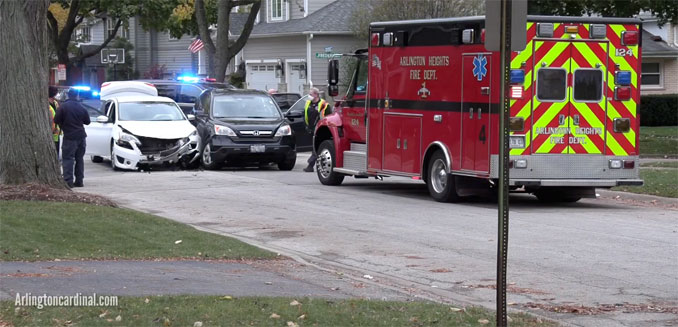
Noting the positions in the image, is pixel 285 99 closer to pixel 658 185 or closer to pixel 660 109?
pixel 658 185

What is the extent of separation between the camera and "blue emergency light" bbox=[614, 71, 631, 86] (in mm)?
16281

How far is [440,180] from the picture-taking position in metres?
17.3

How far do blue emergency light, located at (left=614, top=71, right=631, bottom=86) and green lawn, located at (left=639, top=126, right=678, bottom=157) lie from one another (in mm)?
12808

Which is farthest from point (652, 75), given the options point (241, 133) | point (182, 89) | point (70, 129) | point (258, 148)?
point (70, 129)

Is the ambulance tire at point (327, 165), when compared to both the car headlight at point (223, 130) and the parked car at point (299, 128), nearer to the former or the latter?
the car headlight at point (223, 130)

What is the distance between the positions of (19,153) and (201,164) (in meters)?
9.40

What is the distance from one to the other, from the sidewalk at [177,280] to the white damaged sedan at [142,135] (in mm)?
12324

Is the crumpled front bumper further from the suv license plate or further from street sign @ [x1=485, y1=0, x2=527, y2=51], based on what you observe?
street sign @ [x1=485, y1=0, x2=527, y2=51]

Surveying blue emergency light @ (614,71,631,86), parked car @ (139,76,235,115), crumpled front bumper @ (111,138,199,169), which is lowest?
crumpled front bumper @ (111,138,199,169)

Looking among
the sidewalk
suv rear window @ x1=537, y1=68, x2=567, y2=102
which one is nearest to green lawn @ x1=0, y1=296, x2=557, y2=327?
the sidewalk

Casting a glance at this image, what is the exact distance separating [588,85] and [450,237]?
4.27 m

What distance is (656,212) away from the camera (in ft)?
53.0

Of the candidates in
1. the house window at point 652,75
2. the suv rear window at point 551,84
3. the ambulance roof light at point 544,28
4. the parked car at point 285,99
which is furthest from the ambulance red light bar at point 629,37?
the house window at point 652,75

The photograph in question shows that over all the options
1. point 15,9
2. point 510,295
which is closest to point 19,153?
point 15,9
